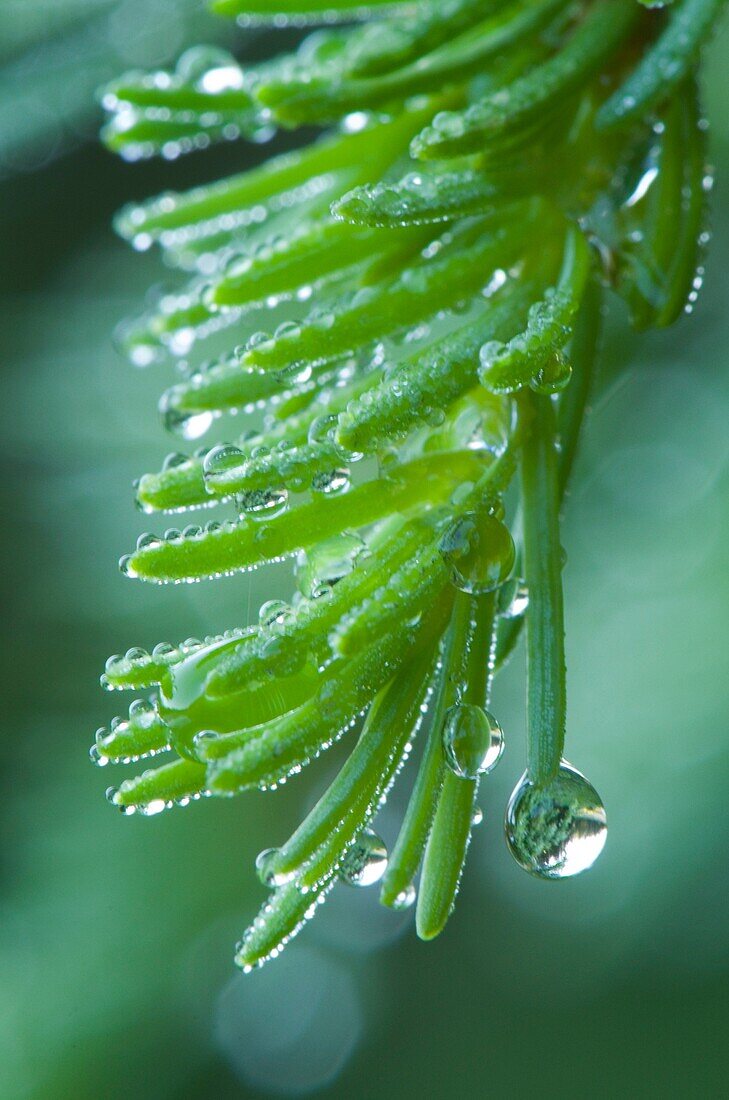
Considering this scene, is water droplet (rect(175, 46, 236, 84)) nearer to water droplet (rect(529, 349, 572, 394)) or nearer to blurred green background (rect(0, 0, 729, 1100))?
blurred green background (rect(0, 0, 729, 1100))

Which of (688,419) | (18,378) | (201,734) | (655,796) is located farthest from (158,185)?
(201,734)

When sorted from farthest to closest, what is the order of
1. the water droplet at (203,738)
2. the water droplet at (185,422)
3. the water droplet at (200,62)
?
the water droplet at (200,62)
the water droplet at (185,422)
the water droplet at (203,738)

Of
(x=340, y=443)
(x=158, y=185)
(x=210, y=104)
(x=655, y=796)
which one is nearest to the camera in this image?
(x=340, y=443)

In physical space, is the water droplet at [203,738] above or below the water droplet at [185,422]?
below

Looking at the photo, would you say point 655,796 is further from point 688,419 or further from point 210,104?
point 210,104

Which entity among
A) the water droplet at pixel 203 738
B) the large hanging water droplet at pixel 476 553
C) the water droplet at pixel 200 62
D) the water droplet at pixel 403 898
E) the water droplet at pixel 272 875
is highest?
the water droplet at pixel 200 62

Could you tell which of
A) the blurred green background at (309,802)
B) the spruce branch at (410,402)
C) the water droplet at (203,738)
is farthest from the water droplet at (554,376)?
the blurred green background at (309,802)

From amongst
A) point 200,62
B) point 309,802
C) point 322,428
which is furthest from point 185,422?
point 309,802

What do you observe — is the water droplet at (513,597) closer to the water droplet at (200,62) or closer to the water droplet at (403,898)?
the water droplet at (403,898)

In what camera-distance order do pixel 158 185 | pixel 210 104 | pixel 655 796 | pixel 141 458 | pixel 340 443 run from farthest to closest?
pixel 158 185
pixel 141 458
pixel 655 796
pixel 210 104
pixel 340 443
